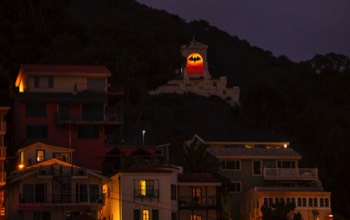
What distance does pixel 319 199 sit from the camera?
76188mm

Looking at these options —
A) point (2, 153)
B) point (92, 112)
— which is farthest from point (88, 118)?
point (2, 153)

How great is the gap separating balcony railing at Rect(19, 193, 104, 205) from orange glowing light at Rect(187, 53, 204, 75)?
7283 centimetres

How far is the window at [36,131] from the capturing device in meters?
76.2

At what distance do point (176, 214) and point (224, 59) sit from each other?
12027 cm

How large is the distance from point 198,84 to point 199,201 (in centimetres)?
6218

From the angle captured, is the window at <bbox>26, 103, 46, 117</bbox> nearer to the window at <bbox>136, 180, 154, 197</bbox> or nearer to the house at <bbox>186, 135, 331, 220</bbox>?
the window at <bbox>136, 180, 154, 197</bbox>

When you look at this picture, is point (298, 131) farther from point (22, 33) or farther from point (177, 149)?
point (22, 33)

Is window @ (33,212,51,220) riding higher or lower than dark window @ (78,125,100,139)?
lower

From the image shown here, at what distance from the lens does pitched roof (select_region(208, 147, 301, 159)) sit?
271 ft

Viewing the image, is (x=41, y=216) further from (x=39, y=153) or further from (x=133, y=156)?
(x=133, y=156)

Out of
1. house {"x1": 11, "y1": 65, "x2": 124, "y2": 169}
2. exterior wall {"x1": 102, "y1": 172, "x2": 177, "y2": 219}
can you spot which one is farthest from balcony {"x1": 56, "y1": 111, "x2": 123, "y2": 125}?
exterior wall {"x1": 102, "y1": 172, "x2": 177, "y2": 219}

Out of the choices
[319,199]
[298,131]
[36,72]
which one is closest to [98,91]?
[36,72]

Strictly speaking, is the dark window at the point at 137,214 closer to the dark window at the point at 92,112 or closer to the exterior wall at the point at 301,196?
the exterior wall at the point at 301,196

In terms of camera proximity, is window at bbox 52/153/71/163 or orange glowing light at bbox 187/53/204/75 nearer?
window at bbox 52/153/71/163
